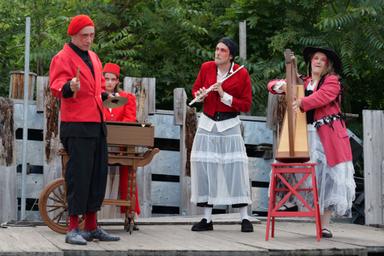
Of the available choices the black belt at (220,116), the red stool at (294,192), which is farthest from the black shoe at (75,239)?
the black belt at (220,116)

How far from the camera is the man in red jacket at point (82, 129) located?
6211mm

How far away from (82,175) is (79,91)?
2.18 ft

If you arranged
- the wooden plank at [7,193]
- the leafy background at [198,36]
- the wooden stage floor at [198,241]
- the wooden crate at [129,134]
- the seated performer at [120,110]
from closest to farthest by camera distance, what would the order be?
the wooden stage floor at [198,241], the wooden crate at [129,134], the seated performer at [120,110], the wooden plank at [7,193], the leafy background at [198,36]

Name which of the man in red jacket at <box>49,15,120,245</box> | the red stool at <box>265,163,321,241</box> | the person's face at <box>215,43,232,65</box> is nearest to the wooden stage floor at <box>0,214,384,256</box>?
the red stool at <box>265,163,321,241</box>

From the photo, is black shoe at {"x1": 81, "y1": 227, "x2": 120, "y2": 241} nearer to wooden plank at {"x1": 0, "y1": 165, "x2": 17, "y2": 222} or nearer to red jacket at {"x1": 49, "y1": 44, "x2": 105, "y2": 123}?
red jacket at {"x1": 49, "y1": 44, "x2": 105, "y2": 123}

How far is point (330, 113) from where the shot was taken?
22.9 feet

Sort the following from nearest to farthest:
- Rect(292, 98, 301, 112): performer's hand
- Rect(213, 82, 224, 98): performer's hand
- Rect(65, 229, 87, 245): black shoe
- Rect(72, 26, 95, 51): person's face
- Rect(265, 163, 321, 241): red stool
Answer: Rect(65, 229, 87, 245): black shoe, Rect(72, 26, 95, 51): person's face, Rect(265, 163, 321, 241): red stool, Rect(292, 98, 301, 112): performer's hand, Rect(213, 82, 224, 98): performer's hand

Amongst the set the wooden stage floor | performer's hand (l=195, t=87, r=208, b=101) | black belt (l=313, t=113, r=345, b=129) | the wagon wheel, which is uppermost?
performer's hand (l=195, t=87, r=208, b=101)

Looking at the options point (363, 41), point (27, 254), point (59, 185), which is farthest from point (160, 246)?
point (363, 41)

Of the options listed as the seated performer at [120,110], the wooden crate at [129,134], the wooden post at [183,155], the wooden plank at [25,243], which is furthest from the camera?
the wooden post at [183,155]

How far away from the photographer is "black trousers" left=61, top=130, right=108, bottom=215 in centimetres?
621

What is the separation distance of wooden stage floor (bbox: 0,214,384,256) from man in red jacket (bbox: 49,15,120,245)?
321 mm

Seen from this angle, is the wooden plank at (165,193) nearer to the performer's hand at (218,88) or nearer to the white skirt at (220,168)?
the white skirt at (220,168)

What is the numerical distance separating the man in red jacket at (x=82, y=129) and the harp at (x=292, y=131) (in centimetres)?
155
